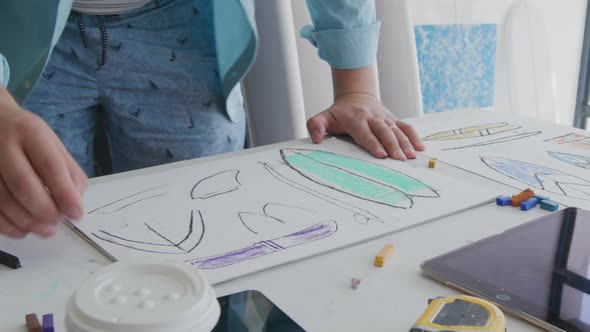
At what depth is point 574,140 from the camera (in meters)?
0.64

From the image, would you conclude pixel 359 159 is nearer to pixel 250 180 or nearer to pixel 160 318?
pixel 250 180

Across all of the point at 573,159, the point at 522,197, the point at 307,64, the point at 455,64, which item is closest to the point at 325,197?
the point at 522,197

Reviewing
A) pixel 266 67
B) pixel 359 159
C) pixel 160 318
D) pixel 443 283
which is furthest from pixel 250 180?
pixel 266 67

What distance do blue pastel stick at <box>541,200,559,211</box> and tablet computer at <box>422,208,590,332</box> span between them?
35mm

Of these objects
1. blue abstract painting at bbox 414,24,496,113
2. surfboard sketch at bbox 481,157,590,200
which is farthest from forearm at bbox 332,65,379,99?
blue abstract painting at bbox 414,24,496,113

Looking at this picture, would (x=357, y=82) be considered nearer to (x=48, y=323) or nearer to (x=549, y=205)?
(x=549, y=205)

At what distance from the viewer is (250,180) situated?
0.51 meters

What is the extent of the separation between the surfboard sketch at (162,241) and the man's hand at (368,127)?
0.25 meters

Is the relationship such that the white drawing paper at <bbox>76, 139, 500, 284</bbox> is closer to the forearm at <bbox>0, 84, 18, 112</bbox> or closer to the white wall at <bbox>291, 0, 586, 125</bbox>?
the forearm at <bbox>0, 84, 18, 112</bbox>

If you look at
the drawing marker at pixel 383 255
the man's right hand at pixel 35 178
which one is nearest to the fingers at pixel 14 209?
the man's right hand at pixel 35 178

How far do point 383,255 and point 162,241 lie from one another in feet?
0.51

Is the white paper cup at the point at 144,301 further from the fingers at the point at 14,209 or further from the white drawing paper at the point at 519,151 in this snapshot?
the white drawing paper at the point at 519,151

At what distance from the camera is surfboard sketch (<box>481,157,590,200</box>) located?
1.58 feet

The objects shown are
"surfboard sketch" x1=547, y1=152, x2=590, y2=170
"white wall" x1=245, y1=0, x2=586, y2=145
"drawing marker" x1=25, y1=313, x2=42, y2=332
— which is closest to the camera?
"drawing marker" x1=25, y1=313, x2=42, y2=332
